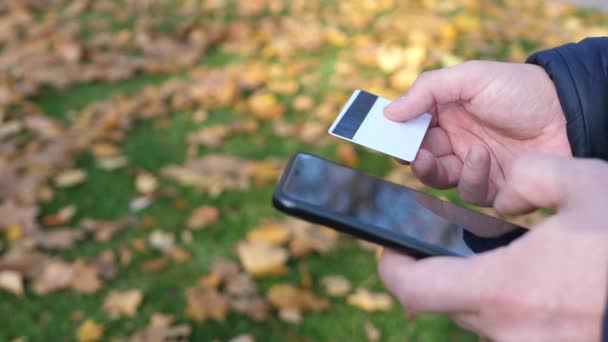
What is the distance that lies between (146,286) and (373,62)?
6.57ft

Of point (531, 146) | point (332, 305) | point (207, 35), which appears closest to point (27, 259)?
point (332, 305)

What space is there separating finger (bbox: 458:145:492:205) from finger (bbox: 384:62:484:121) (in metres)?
0.16

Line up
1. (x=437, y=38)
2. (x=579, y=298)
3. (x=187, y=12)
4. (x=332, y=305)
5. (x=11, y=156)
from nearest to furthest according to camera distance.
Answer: (x=579, y=298)
(x=332, y=305)
(x=11, y=156)
(x=437, y=38)
(x=187, y=12)

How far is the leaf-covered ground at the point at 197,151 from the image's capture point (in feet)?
6.53

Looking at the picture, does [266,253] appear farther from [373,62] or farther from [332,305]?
[373,62]

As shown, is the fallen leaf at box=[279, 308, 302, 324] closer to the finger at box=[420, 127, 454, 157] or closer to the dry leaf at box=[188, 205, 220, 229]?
the dry leaf at box=[188, 205, 220, 229]

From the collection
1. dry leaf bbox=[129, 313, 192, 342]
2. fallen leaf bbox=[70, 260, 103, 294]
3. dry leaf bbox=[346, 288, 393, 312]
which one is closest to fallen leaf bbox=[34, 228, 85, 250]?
fallen leaf bbox=[70, 260, 103, 294]

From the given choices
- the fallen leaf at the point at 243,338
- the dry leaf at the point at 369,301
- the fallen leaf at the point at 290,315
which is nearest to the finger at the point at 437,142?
the dry leaf at the point at 369,301

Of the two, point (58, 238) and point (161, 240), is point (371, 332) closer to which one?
point (161, 240)

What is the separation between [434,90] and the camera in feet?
4.88

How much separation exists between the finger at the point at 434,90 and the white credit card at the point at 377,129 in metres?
0.03

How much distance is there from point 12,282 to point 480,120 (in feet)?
5.61

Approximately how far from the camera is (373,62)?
3.41m

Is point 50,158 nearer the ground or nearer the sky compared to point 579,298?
nearer the ground
